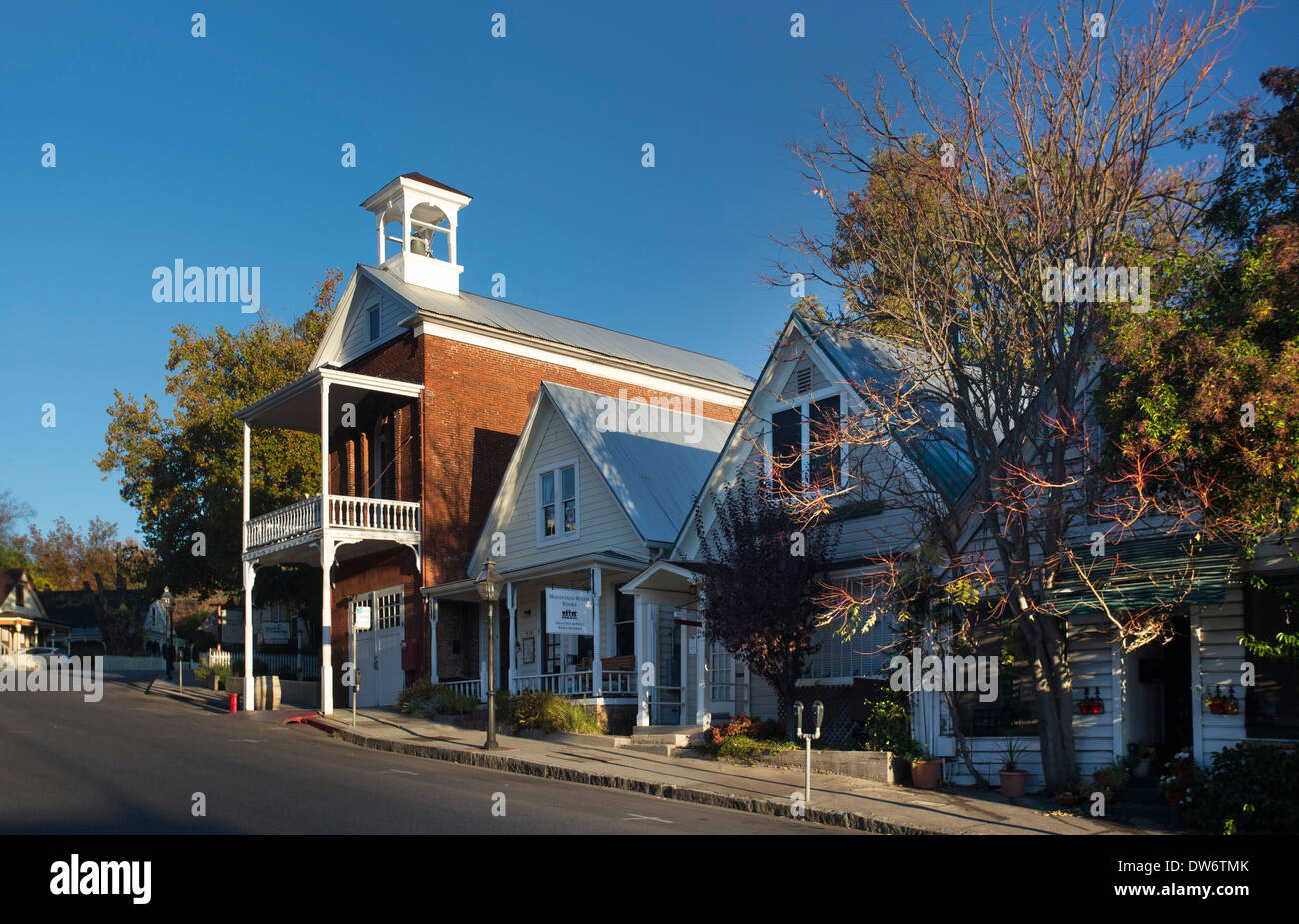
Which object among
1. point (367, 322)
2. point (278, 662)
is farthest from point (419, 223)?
point (278, 662)

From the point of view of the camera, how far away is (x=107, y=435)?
126 ft

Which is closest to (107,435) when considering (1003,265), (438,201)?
(438,201)

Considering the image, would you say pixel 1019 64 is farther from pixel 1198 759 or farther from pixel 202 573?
pixel 202 573

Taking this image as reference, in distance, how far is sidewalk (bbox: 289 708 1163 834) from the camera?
12289 millimetres

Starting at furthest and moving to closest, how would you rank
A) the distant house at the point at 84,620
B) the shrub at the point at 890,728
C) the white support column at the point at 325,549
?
1. the distant house at the point at 84,620
2. the white support column at the point at 325,549
3. the shrub at the point at 890,728

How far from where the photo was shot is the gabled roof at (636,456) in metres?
23.6

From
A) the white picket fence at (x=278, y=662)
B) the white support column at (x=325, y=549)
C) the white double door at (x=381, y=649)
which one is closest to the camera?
the white support column at (x=325, y=549)

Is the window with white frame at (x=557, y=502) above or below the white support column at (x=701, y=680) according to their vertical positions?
above

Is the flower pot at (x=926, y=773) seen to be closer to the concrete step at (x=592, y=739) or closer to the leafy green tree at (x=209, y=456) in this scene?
the concrete step at (x=592, y=739)

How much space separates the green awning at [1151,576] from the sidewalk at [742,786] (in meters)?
2.47

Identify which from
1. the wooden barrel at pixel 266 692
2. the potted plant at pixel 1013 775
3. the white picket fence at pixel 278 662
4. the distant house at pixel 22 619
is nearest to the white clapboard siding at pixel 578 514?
the wooden barrel at pixel 266 692

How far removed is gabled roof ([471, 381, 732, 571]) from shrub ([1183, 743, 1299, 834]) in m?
12.2

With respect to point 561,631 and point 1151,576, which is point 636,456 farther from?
point 1151,576

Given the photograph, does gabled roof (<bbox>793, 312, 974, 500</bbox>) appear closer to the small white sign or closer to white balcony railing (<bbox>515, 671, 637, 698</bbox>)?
white balcony railing (<bbox>515, 671, 637, 698</bbox>)
